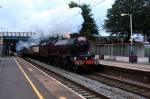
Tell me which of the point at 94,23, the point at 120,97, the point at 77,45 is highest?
the point at 94,23

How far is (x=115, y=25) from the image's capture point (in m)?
87.6

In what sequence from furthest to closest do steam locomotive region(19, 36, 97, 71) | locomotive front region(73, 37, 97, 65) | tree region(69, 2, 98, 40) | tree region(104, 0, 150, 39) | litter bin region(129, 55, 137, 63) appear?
tree region(69, 2, 98, 40)
tree region(104, 0, 150, 39)
litter bin region(129, 55, 137, 63)
steam locomotive region(19, 36, 97, 71)
locomotive front region(73, 37, 97, 65)

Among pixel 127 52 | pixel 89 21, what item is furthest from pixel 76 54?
pixel 89 21

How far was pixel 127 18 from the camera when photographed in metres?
84.1

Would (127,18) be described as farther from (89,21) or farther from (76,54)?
(76,54)

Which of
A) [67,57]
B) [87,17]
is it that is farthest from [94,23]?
[67,57]

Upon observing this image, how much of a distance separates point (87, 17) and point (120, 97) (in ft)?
265

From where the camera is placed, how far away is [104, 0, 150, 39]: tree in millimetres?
83938

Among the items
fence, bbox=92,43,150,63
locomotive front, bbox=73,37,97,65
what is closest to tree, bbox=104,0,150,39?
fence, bbox=92,43,150,63

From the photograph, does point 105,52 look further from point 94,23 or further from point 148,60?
point 94,23

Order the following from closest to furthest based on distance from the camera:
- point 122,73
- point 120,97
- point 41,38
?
point 120,97 → point 122,73 → point 41,38

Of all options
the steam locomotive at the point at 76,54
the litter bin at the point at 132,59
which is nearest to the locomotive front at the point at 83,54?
the steam locomotive at the point at 76,54

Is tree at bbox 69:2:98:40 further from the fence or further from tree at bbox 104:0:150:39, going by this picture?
the fence

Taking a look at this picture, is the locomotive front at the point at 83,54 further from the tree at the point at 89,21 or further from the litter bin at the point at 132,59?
the tree at the point at 89,21
